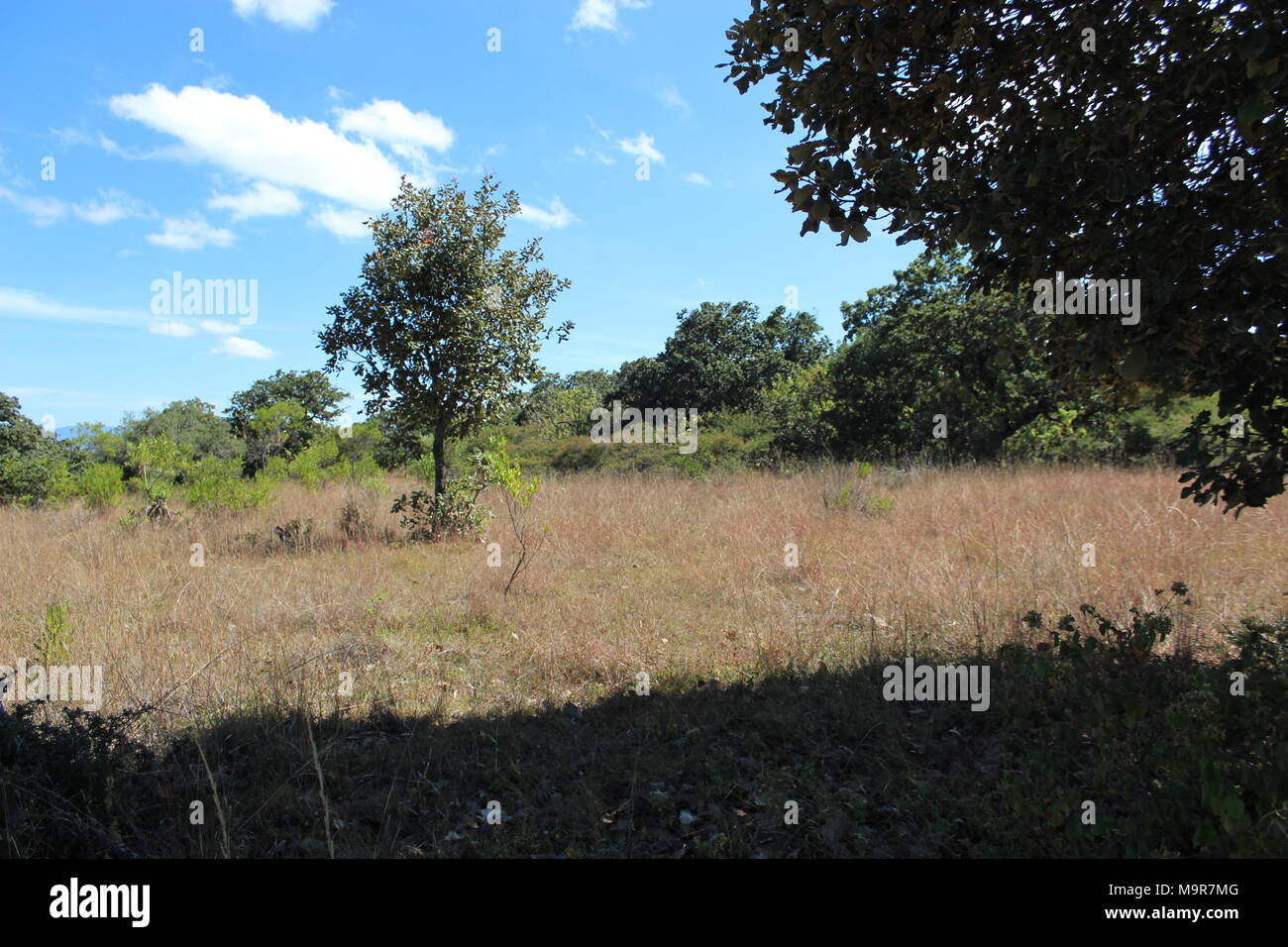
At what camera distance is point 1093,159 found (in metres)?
2.73

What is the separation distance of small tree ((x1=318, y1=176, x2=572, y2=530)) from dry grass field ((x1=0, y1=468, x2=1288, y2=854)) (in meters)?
2.07

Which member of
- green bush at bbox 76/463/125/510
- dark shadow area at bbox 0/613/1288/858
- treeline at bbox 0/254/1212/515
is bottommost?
dark shadow area at bbox 0/613/1288/858

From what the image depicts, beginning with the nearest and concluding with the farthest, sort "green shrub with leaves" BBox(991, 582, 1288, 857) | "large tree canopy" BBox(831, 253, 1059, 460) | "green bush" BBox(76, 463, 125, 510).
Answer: "green shrub with leaves" BBox(991, 582, 1288, 857), "green bush" BBox(76, 463, 125, 510), "large tree canopy" BBox(831, 253, 1059, 460)

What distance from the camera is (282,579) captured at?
7.27 m

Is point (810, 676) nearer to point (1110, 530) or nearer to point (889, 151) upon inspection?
point (889, 151)

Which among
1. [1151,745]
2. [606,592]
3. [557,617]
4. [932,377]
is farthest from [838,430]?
[1151,745]

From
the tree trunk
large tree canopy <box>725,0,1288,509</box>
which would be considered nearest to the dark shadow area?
large tree canopy <box>725,0,1288,509</box>

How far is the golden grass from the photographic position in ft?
15.4

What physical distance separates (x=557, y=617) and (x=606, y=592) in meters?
0.92

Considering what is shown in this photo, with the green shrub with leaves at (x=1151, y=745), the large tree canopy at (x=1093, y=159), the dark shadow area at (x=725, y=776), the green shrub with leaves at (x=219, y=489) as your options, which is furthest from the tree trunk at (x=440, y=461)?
the green shrub with leaves at (x=1151, y=745)

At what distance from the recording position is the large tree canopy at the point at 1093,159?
262 cm

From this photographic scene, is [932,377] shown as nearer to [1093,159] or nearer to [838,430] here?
[838,430]

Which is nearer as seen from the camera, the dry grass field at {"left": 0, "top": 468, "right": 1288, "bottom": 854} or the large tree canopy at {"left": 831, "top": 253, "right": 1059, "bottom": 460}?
the dry grass field at {"left": 0, "top": 468, "right": 1288, "bottom": 854}

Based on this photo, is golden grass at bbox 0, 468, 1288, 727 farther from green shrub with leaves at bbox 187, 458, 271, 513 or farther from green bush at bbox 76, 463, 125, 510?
green bush at bbox 76, 463, 125, 510
